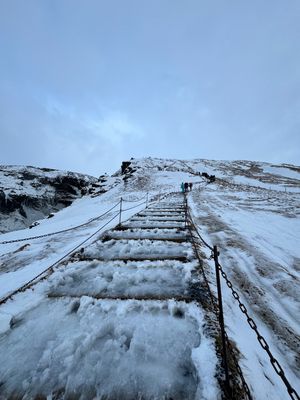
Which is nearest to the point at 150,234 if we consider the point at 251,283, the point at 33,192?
the point at 251,283

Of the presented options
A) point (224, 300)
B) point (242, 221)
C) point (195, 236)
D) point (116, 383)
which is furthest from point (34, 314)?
point (242, 221)

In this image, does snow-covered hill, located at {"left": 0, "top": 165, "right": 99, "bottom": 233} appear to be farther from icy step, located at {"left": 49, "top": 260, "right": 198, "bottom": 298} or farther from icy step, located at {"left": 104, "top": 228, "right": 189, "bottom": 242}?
icy step, located at {"left": 49, "top": 260, "right": 198, "bottom": 298}

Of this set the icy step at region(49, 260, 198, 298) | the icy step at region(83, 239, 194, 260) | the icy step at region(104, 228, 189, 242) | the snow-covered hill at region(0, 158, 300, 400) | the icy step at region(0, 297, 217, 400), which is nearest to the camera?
the icy step at region(0, 297, 217, 400)

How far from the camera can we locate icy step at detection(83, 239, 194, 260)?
5.11 metres

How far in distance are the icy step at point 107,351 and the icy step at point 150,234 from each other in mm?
3212

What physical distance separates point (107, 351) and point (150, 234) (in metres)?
4.35

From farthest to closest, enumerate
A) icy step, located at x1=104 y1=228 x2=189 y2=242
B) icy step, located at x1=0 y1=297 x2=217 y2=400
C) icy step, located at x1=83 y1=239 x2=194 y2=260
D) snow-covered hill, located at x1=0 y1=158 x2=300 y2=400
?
icy step, located at x1=104 y1=228 x2=189 y2=242 → icy step, located at x1=83 y1=239 x2=194 y2=260 → snow-covered hill, located at x1=0 y1=158 x2=300 y2=400 → icy step, located at x1=0 y1=297 x2=217 y2=400

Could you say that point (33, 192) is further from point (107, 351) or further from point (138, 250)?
point (107, 351)

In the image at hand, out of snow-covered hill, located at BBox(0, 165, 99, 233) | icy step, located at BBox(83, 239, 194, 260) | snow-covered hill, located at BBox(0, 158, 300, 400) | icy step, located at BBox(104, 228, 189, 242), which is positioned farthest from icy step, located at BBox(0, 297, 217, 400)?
snow-covered hill, located at BBox(0, 165, 99, 233)

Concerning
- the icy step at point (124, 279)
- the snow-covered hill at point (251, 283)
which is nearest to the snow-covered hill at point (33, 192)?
the snow-covered hill at point (251, 283)

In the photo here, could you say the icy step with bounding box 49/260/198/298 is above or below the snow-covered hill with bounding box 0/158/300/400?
above

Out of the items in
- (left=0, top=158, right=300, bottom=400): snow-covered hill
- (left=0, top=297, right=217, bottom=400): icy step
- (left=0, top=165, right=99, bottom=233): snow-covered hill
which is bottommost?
(left=0, top=165, right=99, bottom=233): snow-covered hill

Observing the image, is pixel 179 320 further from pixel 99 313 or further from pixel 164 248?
pixel 164 248

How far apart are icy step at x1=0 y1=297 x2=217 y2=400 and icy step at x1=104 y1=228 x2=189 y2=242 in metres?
3.21
